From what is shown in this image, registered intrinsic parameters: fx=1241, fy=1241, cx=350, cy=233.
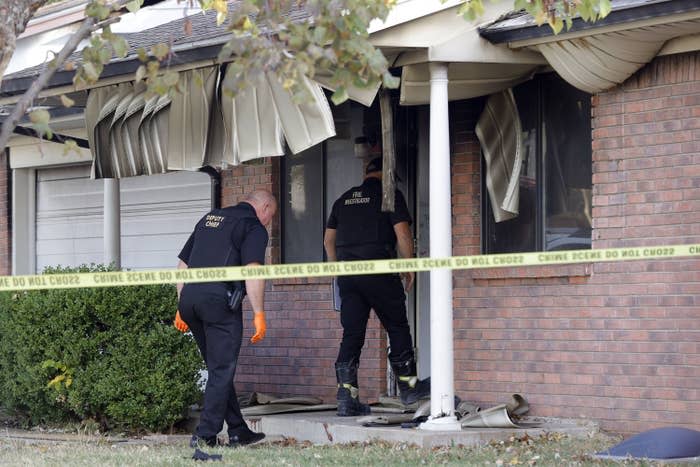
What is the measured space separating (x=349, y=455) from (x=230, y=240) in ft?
5.62

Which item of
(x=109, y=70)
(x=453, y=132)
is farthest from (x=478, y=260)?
(x=109, y=70)

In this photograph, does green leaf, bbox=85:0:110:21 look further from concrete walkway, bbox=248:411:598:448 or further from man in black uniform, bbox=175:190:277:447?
concrete walkway, bbox=248:411:598:448

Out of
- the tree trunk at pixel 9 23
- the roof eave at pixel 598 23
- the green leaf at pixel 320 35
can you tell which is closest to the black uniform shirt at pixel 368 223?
the roof eave at pixel 598 23

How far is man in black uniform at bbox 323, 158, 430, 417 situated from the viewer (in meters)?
9.73

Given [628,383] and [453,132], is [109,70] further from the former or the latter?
[628,383]

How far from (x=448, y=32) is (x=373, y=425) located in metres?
2.93

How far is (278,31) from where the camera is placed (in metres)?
6.29

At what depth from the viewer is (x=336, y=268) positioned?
26.5ft

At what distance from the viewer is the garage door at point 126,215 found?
1305cm

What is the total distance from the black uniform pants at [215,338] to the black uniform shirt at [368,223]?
1.45 metres

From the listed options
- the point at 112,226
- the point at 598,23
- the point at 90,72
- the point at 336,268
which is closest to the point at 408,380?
the point at 336,268

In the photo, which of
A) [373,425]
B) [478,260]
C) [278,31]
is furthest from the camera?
[373,425]

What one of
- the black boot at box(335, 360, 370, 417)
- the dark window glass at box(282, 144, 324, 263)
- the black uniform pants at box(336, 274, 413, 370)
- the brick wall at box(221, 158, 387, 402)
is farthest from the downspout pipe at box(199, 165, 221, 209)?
the black boot at box(335, 360, 370, 417)

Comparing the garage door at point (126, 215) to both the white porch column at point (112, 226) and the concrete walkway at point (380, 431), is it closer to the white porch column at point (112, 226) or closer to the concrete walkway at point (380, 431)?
the white porch column at point (112, 226)
